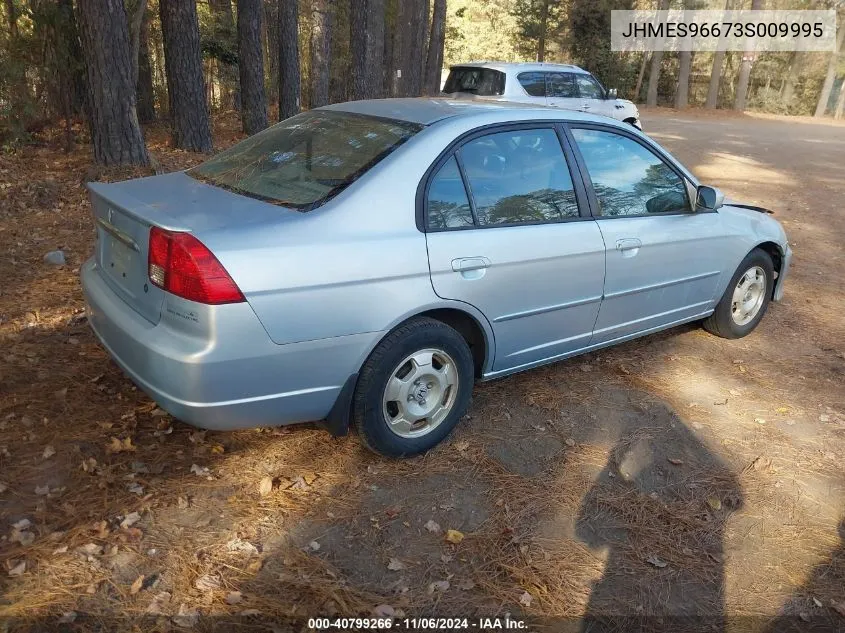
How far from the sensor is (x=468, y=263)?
332 centimetres

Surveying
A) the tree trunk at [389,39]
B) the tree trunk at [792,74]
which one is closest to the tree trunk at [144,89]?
the tree trunk at [389,39]

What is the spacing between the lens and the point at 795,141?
69.2 ft

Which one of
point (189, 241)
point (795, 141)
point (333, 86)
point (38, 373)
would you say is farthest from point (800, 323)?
point (333, 86)

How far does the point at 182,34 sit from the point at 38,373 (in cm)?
765

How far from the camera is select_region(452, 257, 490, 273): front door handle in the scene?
10.8 ft

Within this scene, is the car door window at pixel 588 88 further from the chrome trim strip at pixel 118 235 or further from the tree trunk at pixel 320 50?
the chrome trim strip at pixel 118 235

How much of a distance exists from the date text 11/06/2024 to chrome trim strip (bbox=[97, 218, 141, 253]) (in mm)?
1791

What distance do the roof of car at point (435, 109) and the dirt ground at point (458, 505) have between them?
1.72 meters

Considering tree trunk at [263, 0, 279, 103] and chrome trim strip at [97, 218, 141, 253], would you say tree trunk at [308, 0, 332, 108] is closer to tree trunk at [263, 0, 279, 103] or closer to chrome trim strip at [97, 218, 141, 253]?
tree trunk at [263, 0, 279, 103]

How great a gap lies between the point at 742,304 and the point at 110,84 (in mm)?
7335

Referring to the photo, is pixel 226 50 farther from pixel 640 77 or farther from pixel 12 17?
pixel 640 77

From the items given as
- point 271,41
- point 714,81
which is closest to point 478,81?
point 271,41

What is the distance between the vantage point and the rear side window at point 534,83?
12977mm

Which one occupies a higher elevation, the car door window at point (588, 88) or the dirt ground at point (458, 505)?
the car door window at point (588, 88)
